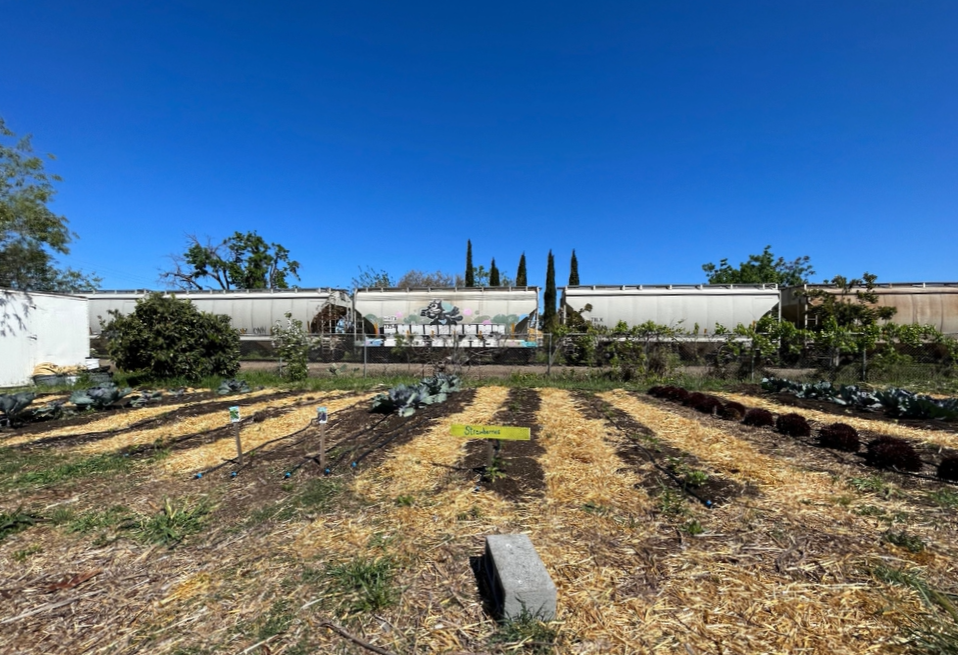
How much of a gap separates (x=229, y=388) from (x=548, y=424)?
34.1 ft

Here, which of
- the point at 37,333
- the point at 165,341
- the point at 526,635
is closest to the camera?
the point at 526,635

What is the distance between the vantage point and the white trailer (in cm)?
1464

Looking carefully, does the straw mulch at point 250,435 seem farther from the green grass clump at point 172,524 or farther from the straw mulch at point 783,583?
the straw mulch at point 783,583

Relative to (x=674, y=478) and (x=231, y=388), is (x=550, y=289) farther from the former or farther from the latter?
(x=674, y=478)

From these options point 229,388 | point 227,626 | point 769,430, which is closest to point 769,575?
point 227,626

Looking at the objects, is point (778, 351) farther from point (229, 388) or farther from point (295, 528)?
point (229, 388)

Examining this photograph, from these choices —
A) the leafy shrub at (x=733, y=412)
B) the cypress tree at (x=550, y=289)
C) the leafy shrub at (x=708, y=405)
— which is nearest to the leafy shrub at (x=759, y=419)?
the leafy shrub at (x=733, y=412)

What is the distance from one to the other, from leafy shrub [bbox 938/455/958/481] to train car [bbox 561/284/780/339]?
14487 mm

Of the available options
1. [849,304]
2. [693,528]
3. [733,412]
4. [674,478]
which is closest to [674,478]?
[674,478]

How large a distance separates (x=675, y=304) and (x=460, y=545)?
758 inches

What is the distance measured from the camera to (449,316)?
2036 cm

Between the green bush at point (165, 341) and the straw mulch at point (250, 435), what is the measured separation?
573 cm

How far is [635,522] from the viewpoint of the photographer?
12.9ft

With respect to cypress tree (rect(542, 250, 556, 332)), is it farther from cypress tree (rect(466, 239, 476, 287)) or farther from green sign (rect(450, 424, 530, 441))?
green sign (rect(450, 424, 530, 441))
